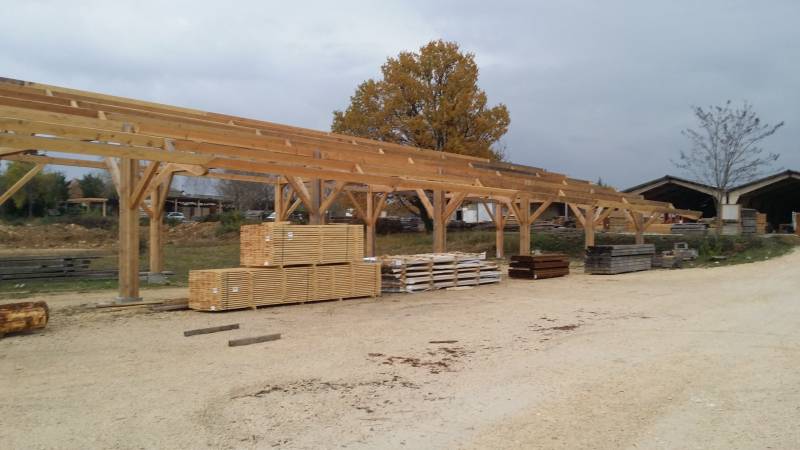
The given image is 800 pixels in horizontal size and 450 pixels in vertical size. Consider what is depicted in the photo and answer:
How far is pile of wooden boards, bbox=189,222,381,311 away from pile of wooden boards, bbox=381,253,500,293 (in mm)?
1016

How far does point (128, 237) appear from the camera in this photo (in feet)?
40.3

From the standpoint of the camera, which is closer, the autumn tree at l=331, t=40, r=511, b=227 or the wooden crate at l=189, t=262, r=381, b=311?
the wooden crate at l=189, t=262, r=381, b=311

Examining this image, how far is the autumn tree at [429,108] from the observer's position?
32.0m

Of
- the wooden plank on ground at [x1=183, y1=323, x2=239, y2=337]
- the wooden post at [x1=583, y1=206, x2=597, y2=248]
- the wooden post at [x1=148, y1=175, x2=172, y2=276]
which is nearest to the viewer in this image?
the wooden plank on ground at [x1=183, y1=323, x2=239, y2=337]

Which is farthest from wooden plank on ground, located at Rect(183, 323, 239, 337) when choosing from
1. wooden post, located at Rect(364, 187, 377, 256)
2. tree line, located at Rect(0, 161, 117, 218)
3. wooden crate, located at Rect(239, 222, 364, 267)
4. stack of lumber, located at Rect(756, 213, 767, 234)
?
tree line, located at Rect(0, 161, 117, 218)

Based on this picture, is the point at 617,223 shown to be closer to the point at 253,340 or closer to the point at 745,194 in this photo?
the point at 745,194

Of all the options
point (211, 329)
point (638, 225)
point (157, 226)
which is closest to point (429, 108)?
point (638, 225)

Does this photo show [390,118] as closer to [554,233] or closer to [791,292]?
[554,233]

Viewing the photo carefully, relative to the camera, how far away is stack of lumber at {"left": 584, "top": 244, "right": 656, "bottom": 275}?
21141 millimetres

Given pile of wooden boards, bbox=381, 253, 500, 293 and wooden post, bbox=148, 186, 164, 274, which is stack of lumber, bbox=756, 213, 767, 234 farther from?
wooden post, bbox=148, 186, 164, 274

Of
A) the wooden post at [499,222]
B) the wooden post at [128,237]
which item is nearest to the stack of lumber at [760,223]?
the wooden post at [499,222]

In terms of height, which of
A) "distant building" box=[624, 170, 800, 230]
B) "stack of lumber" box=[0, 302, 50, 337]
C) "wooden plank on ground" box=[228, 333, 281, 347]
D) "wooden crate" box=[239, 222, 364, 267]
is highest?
"distant building" box=[624, 170, 800, 230]

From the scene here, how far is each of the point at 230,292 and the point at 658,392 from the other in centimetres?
834

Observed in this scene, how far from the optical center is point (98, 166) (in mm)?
16234
